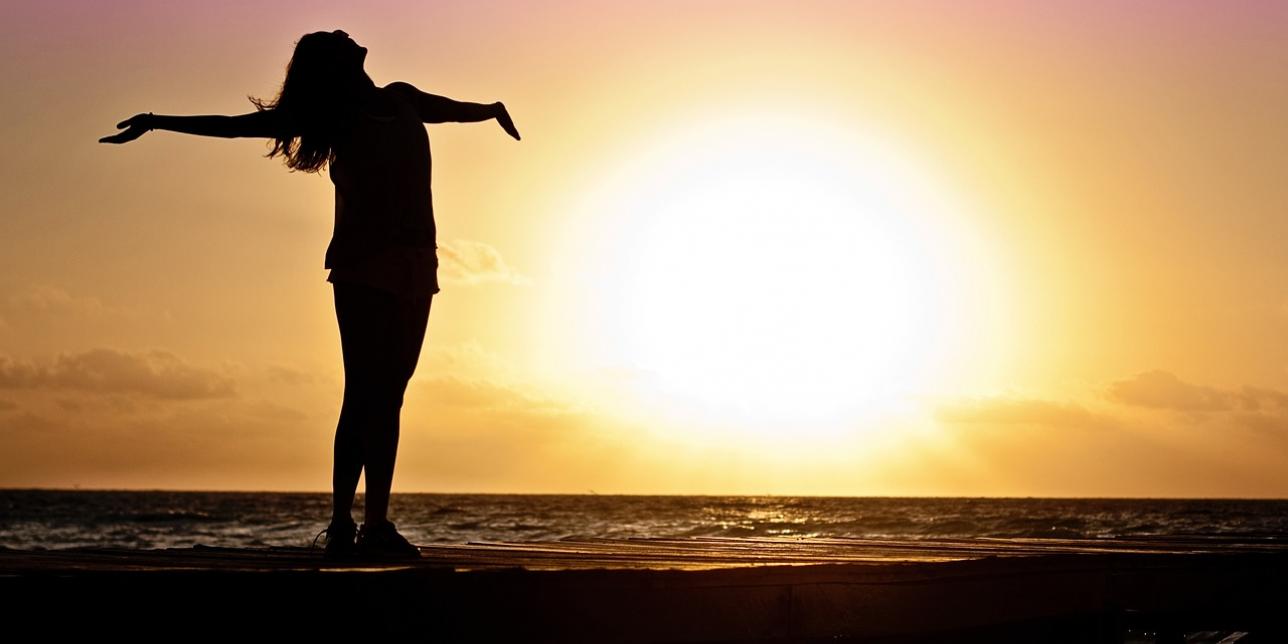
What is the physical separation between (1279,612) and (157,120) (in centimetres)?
735

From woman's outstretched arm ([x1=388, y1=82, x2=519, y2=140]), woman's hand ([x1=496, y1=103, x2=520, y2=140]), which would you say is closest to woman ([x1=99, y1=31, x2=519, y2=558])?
woman's outstretched arm ([x1=388, y1=82, x2=519, y2=140])

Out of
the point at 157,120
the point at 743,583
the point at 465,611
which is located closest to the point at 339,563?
the point at 465,611

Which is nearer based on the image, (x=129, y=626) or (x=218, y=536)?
(x=129, y=626)

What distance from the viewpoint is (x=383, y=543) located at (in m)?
5.16

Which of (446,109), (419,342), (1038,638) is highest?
(446,109)

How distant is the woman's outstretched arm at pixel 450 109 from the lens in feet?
18.2

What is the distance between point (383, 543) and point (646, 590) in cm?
127

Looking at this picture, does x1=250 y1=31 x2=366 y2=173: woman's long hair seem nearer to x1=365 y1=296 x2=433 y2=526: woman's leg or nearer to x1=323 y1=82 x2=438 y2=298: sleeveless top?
x1=323 y1=82 x2=438 y2=298: sleeveless top

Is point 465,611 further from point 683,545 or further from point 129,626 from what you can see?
point 683,545

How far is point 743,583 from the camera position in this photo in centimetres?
459

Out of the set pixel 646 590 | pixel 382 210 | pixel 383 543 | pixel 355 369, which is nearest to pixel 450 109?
pixel 382 210

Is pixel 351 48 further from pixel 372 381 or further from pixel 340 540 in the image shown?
pixel 340 540

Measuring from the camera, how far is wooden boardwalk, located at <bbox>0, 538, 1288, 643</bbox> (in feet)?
11.6

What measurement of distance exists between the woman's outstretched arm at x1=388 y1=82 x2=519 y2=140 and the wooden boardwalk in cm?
180
